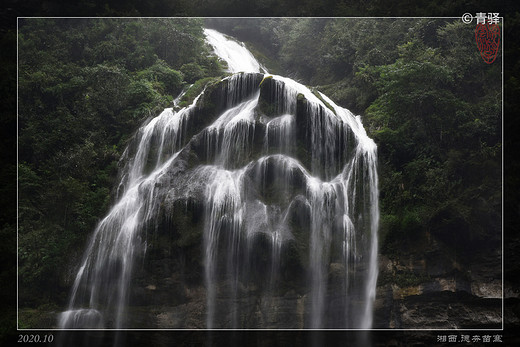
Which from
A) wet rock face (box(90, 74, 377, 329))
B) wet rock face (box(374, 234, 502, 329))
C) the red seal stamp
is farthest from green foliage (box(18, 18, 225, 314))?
the red seal stamp

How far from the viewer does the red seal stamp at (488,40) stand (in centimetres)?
820

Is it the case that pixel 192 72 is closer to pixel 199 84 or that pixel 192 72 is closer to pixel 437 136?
pixel 199 84

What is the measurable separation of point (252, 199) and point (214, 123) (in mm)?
2133

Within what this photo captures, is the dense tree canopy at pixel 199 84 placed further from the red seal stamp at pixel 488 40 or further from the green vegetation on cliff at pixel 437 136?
the red seal stamp at pixel 488 40

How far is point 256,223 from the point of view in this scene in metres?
7.66

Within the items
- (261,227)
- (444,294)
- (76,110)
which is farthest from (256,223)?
(76,110)

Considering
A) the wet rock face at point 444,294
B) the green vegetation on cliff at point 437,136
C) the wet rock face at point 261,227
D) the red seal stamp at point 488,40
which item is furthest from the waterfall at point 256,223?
the red seal stamp at point 488,40

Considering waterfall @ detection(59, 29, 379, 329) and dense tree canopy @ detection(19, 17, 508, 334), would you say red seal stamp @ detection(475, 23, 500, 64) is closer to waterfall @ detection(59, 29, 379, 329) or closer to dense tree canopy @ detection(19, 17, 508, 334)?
dense tree canopy @ detection(19, 17, 508, 334)

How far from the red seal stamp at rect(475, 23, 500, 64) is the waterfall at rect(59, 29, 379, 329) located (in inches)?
120

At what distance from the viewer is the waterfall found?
7.46m

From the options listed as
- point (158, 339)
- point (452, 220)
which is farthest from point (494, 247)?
point (158, 339)

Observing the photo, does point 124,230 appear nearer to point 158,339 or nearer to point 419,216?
point 158,339

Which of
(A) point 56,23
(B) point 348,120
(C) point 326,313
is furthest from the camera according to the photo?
(A) point 56,23

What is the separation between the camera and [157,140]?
919 cm
